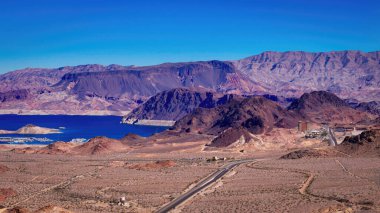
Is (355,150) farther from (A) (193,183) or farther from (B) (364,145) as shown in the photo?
(A) (193,183)

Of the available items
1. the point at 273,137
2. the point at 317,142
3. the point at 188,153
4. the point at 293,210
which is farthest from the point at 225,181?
the point at 273,137

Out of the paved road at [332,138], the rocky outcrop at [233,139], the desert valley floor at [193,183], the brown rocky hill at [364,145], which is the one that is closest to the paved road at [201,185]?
the desert valley floor at [193,183]

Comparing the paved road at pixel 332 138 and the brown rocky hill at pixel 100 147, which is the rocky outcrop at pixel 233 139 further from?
the brown rocky hill at pixel 100 147

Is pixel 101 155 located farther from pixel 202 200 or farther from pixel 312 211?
pixel 312 211

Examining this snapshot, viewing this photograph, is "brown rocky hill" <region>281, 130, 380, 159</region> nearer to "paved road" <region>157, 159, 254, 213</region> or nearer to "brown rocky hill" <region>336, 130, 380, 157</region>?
"brown rocky hill" <region>336, 130, 380, 157</region>

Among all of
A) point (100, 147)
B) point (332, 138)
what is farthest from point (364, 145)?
point (100, 147)

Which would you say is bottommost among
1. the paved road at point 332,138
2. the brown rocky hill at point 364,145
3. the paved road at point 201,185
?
the paved road at point 332,138
